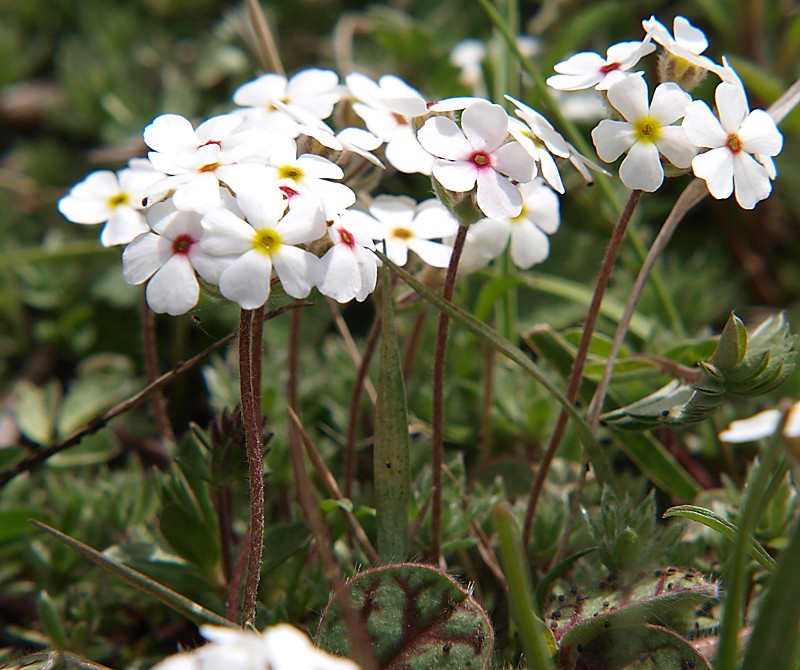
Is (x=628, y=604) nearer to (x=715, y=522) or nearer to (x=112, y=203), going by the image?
(x=715, y=522)

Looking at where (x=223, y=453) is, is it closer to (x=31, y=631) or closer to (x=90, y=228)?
(x=31, y=631)

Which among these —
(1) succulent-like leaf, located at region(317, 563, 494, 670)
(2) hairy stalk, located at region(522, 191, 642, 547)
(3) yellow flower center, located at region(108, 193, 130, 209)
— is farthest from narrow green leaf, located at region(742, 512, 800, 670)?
(3) yellow flower center, located at region(108, 193, 130, 209)

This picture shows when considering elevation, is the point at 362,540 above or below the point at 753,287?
above

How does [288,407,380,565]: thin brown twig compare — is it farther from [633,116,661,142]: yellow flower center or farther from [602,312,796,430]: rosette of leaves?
[633,116,661,142]: yellow flower center

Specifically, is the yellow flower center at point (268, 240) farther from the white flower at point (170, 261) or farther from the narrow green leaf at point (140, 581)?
the narrow green leaf at point (140, 581)

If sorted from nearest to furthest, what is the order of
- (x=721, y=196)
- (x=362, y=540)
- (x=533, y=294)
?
(x=721, y=196)
(x=362, y=540)
(x=533, y=294)

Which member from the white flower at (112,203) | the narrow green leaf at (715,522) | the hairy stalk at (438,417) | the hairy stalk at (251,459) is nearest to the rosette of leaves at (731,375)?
the narrow green leaf at (715,522)

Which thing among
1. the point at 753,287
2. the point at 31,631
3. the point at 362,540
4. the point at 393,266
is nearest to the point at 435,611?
the point at 362,540

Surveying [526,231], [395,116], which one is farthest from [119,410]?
[526,231]
